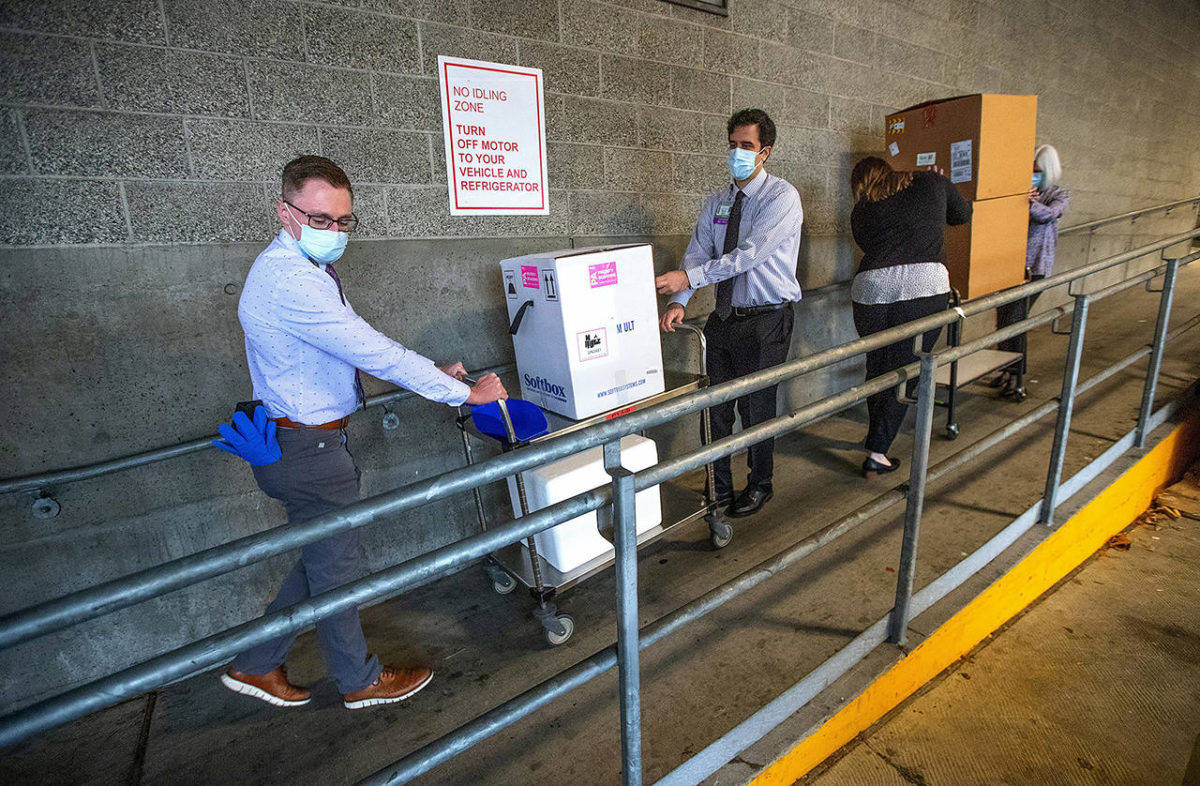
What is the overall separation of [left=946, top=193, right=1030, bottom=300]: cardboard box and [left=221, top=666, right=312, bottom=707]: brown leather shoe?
12.0 ft

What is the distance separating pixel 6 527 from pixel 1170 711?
3.56 meters

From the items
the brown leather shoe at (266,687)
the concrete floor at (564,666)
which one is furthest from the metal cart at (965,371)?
the brown leather shoe at (266,687)

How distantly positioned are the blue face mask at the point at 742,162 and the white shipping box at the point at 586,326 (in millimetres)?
629

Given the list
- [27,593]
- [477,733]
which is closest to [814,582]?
[477,733]

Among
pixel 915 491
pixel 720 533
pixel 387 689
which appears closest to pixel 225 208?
pixel 387 689

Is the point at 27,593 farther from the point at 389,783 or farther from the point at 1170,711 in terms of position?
the point at 1170,711

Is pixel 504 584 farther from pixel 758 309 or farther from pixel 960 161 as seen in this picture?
pixel 960 161

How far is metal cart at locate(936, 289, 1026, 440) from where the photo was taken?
3.16 m

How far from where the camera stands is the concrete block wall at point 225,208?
1768mm

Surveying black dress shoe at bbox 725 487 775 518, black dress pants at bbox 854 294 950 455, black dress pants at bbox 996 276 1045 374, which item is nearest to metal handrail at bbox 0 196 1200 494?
black dress shoe at bbox 725 487 775 518

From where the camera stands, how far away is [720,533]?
8.14 feet

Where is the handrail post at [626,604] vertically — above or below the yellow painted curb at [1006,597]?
above

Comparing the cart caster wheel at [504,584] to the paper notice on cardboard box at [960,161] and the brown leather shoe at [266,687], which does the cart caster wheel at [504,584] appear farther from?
the paper notice on cardboard box at [960,161]

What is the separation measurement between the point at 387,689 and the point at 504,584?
602 millimetres
